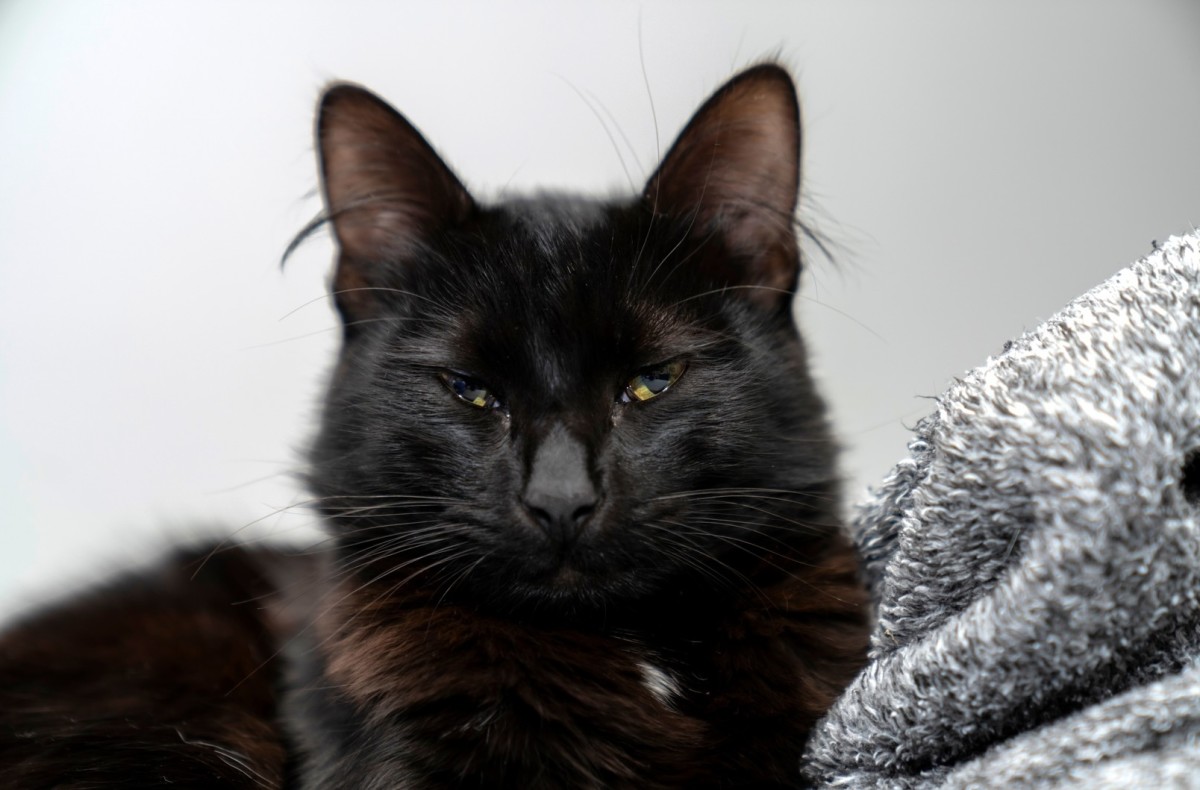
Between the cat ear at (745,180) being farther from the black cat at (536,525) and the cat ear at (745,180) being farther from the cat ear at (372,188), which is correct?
the cat ear at (372,188)

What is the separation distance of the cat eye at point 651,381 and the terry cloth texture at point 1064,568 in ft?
0.95

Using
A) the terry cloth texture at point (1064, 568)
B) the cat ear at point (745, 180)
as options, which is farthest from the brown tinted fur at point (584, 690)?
the cat ear at point (745, 180)

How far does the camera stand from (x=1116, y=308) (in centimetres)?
75

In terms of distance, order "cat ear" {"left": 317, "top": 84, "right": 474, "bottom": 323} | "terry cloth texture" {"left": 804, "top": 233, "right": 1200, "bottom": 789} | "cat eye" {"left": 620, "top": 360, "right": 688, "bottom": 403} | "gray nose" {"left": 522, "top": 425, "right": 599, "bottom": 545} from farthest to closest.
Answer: "cat ear" {"left": 317, "top": 84, "right": 474, "bottom": 323}, "cat eye" {"left": 620, "top": 360, "right": 688, "bottom": 403}, "gray nose" {"left": 522, "top": 425, "right": 599, "bottom": 545}, "terry cloth texture" {"left": 804, "top": 233, "right": 1200, "bottom": 789}

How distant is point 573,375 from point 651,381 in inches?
3.5

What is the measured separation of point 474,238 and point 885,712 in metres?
0.64

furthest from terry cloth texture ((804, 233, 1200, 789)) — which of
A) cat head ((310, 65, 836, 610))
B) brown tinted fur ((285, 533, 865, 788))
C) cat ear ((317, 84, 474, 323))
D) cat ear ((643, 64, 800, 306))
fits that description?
cat ear ((317, 84, 474, 323))

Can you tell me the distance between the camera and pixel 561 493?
889mm

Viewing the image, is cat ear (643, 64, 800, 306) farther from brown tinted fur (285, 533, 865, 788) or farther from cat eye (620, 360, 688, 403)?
brown tinted fur (285, 533, 865, 788)

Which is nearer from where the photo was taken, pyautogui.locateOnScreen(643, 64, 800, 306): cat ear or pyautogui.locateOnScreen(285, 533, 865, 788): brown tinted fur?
pyautogui.locateOnScreen(285, 533, 865, 788): brown tinted fur

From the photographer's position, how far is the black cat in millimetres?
923

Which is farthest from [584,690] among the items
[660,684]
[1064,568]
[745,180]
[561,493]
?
[745,180]

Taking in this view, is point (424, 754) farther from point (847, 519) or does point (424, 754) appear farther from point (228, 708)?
point (847, 519)

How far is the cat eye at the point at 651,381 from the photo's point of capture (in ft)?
3.34
